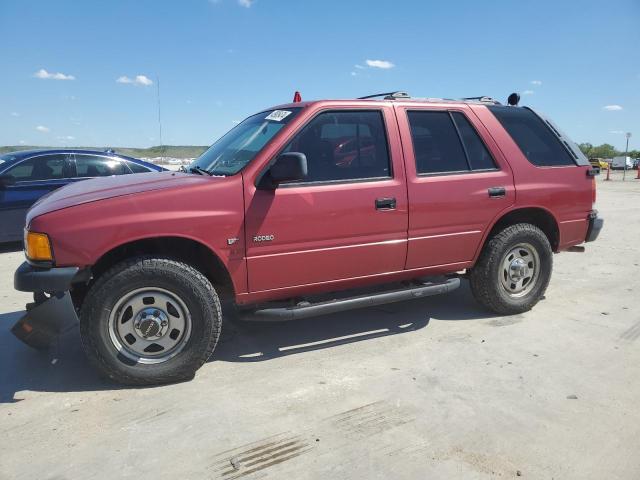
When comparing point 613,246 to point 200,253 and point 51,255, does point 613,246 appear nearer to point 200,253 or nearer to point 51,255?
point 200,253

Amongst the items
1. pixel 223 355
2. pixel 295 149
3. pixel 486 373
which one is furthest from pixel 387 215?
pixel 223 355

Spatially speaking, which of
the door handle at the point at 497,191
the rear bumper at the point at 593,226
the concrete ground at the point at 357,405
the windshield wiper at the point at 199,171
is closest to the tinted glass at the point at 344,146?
the windshield wiper at the point at 199,171

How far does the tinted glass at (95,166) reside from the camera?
7.50 m

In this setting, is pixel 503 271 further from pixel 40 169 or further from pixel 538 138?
pixel 40 169

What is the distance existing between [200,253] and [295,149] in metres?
1.01

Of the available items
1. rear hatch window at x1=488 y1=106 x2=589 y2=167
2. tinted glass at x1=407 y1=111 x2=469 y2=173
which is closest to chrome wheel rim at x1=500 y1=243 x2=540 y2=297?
rear hatch window at x1=488 y1=106 x2=589 y2=167

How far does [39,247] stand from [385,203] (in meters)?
2.34

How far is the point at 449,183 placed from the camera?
402 cm

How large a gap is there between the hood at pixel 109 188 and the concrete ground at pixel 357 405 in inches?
46.8

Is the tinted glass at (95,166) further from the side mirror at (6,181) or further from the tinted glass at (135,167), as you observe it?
the side mirror at (6,181)

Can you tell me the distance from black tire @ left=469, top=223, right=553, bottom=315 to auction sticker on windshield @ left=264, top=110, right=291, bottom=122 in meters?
2.13

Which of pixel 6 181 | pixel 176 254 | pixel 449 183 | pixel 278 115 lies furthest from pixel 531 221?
pixel 6 181

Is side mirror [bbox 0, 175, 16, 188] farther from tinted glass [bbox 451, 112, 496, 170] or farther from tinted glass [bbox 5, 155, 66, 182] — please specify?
tinted glass [bbox 451, 112, 496, 170]

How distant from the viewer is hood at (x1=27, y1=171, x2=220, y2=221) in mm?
3115
